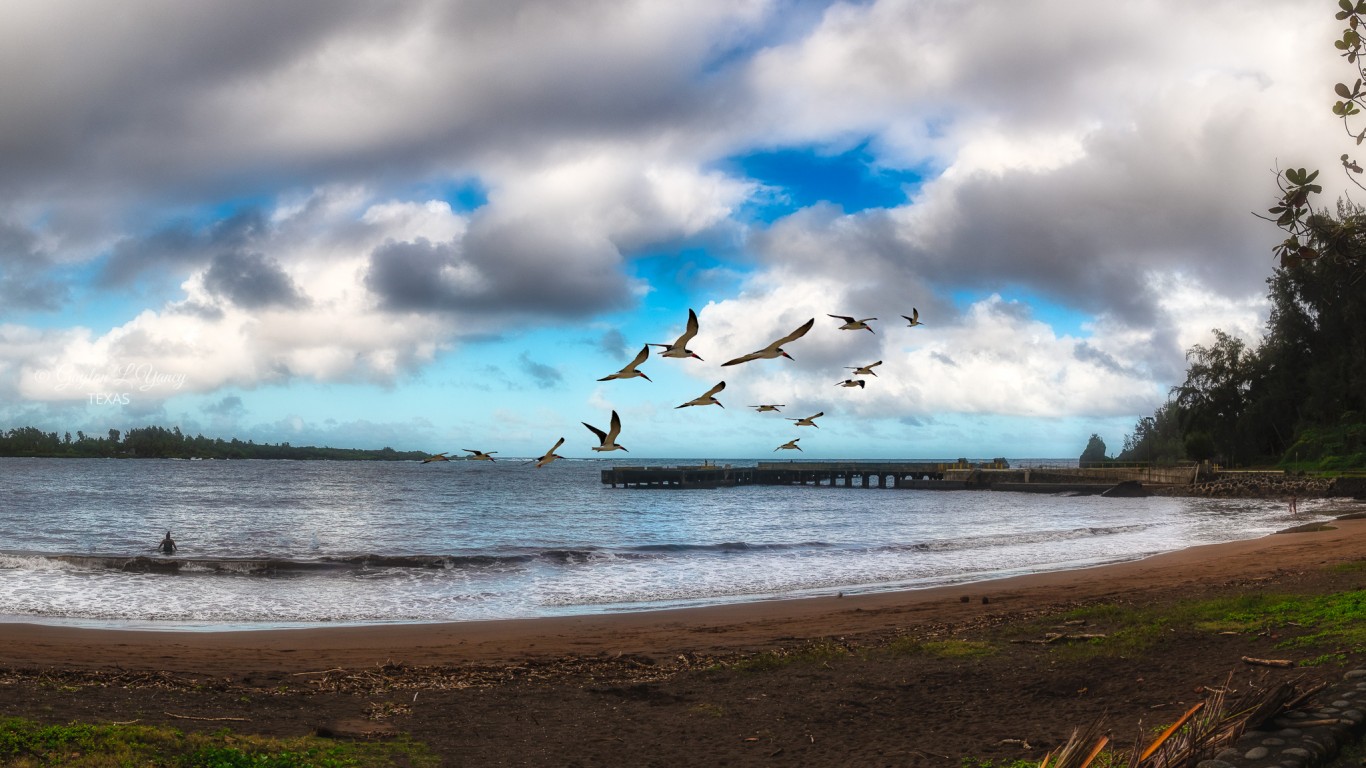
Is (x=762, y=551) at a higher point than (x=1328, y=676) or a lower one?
lower

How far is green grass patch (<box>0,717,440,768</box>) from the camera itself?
5.78 meters

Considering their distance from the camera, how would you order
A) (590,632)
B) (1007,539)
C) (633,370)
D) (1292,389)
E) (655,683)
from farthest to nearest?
(1292,389)
(1007,539)
(590,632)
(655,683)
(633,370)

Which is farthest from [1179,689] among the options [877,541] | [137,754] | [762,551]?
[877,541]

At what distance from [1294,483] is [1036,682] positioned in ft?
168

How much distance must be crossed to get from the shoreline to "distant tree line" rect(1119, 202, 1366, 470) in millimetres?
39774

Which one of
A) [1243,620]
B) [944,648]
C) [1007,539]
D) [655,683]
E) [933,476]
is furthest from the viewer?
[933,476]

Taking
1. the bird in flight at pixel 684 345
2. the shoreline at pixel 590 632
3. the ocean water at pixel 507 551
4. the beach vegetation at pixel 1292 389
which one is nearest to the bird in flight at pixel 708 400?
the bird in flight at pixel 684 345

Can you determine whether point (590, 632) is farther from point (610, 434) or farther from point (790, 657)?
point (610, 434)

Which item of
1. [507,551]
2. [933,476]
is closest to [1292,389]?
[933,476]

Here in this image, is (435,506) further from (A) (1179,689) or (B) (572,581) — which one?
(A) (1179,689)

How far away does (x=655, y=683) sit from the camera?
9.47 metres

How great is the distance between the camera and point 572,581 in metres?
21.8

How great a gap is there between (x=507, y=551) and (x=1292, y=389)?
54.2 metres

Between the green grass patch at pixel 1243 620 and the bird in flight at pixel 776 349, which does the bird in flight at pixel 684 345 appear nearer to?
the bird in flight at pixel 776 349
